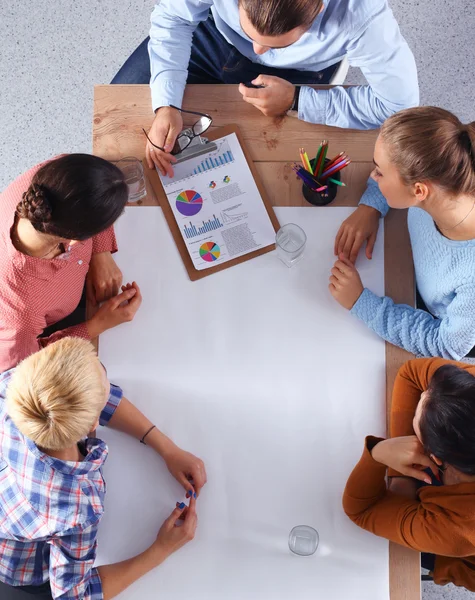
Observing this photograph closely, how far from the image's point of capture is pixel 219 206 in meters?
1.31

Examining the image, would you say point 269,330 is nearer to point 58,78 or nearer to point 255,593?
point 255,593

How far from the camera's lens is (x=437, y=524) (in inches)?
42.2

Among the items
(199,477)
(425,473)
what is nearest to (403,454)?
(425,473)

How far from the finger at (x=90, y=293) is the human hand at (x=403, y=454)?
2.16 feet

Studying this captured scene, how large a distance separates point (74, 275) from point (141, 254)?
0.15 m

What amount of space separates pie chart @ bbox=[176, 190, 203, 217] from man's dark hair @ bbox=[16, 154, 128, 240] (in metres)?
0.19

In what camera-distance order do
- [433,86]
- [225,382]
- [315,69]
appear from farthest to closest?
[433,86], [315,69], [225,382]

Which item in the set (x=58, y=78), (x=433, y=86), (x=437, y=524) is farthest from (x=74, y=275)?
(x=433, y=86)

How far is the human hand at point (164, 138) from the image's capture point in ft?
4.26

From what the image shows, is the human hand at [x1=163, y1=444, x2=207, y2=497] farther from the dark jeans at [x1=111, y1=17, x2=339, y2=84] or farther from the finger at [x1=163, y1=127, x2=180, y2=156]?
the dark jeans at [x1=111, y1=17, x2=339, y2=84]

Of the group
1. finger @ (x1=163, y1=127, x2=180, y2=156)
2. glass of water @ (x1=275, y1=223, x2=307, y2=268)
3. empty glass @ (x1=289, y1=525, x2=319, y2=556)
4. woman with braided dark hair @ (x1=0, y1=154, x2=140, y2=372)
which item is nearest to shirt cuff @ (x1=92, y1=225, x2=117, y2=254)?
woman with braided dark hair @ (x1=0, y1=154, x2=140, y2=372)

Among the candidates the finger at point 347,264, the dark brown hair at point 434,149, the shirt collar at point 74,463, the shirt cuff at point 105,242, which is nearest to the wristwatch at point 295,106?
the dark brown hair at point 434,149

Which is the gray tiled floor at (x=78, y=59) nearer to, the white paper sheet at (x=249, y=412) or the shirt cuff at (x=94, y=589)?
the white paper sheet at (x=249, y=412)

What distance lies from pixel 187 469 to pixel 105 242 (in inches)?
19.6
